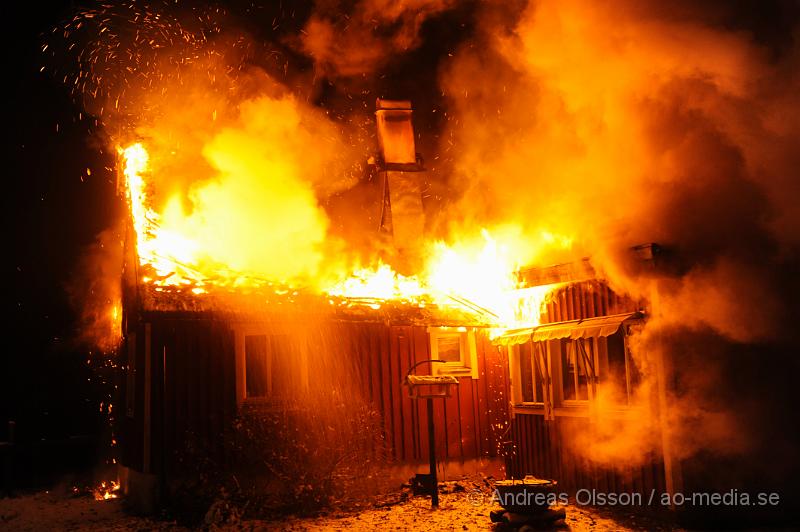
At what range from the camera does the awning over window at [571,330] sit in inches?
419

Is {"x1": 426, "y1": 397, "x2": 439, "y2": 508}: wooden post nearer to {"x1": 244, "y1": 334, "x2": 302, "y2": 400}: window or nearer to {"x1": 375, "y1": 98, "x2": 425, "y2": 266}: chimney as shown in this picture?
{"x1": 244, "y1": 334, "x2": 302, "y2": 400}: window

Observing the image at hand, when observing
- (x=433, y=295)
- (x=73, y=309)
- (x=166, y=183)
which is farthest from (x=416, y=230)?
(x=73, y=309)

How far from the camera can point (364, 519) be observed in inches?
428

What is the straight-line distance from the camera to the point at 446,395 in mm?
11477

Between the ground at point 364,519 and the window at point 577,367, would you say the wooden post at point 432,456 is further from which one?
the window at point 577,367

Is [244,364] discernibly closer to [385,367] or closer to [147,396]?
[147,396]

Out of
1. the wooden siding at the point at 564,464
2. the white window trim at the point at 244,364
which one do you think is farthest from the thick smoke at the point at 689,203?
the white window trim at the point at 244,364

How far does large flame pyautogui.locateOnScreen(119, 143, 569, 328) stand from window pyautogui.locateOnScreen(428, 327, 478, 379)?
65 cm

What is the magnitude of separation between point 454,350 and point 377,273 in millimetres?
2412

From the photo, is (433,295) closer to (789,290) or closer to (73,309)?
(789,290)

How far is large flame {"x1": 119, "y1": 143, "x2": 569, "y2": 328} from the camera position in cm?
1252

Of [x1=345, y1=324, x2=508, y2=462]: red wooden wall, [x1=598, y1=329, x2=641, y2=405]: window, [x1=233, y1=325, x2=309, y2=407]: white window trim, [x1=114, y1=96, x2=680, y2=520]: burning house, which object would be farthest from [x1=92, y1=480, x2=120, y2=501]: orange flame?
[x1=598, y1=329, x2=641, y2=405]: window

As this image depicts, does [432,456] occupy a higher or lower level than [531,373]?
lower

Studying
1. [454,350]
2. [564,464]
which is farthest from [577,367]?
[454,350]
